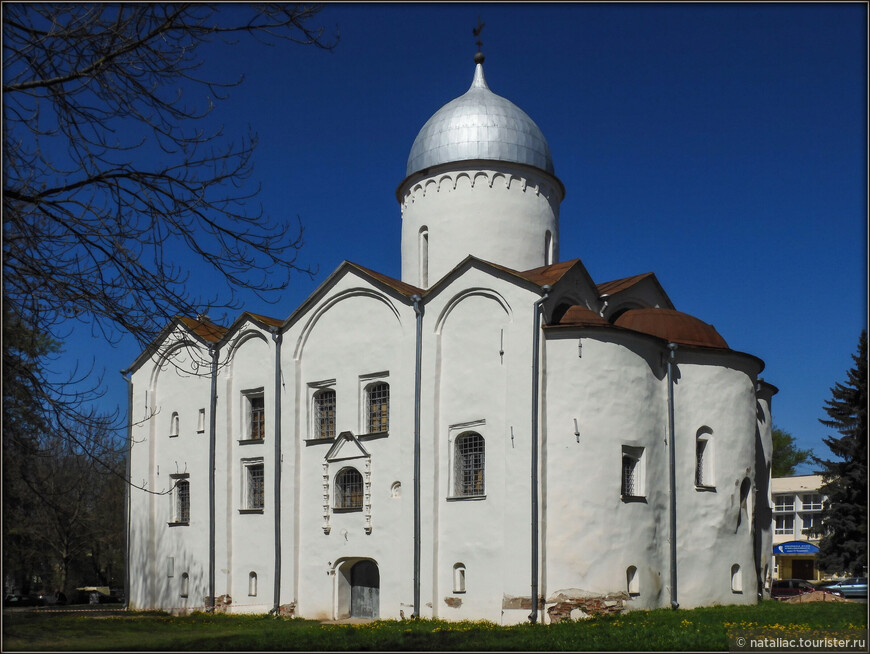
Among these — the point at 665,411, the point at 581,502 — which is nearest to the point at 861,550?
the point at 665,411

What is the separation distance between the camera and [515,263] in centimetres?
2448

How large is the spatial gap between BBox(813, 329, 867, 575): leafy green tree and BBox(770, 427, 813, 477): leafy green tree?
22.8 m

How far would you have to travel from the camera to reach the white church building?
19750 mm

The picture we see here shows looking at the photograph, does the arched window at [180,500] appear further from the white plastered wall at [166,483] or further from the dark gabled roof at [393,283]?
the dark gabled roof at [393,283]

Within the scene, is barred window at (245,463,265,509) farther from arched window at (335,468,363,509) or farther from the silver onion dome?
the silver onion dome

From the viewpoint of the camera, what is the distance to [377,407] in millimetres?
22953

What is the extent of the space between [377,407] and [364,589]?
13.9ft

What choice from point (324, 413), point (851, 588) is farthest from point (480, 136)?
point (851, 588)

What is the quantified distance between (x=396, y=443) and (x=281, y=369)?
14.0ft

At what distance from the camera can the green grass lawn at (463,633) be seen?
15.3 meters

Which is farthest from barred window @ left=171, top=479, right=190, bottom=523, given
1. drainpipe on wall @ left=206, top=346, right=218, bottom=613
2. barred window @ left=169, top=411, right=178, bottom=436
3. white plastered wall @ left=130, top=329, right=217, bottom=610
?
drainpipe on wall @ left=206, top=346, right=218, bottom=613

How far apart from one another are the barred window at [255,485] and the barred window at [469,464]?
6354 mm

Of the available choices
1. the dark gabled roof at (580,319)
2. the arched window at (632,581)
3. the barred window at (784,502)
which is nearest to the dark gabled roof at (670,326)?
the dark gabled roof at (580,319)

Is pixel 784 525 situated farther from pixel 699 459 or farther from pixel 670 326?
pixel 670 326
